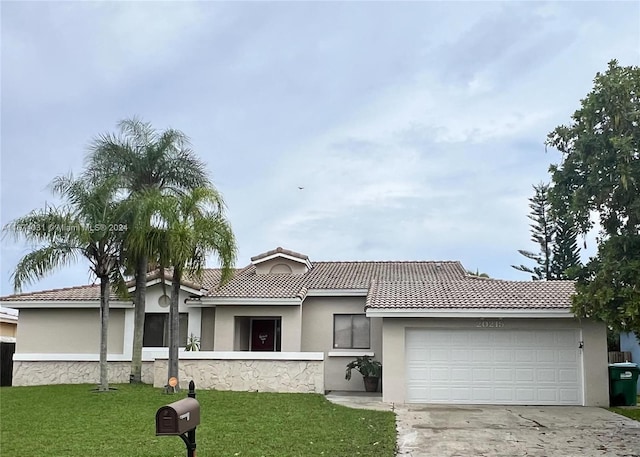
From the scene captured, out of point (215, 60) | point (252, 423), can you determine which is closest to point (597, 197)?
point (252, 423)

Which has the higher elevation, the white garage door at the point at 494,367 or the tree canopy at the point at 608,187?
the tree canopy at the point at 608,187

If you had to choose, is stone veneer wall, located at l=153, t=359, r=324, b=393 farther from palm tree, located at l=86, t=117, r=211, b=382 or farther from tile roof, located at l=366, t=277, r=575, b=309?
tile roof, located at l=366, t=277, r=575, b=309

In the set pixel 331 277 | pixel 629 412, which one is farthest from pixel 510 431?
pixel 331 277

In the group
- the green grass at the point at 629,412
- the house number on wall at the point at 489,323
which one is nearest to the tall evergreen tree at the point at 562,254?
the house number on wall at the point at 489,323

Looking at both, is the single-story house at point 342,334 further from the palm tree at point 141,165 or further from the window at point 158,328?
the palm tree at point 141,165

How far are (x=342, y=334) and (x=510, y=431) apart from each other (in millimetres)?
9775

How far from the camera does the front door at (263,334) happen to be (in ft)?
73.7

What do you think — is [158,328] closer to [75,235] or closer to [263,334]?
[263,334]

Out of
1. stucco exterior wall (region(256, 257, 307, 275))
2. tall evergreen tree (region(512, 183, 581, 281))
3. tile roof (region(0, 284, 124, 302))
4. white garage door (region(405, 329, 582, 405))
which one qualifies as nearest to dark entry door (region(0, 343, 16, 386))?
tile roof (region(0, 284, 124, 302))

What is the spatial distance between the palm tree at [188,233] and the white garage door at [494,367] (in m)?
5.99

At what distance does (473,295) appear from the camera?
18734 mm

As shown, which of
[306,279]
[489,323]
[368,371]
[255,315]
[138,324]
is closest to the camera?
[489,323]

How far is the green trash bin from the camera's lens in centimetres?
1728

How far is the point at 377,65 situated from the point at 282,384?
375 inches
